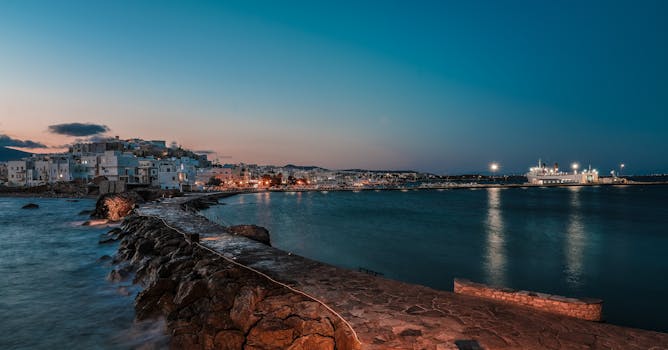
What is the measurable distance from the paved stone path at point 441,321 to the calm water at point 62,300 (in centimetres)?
443

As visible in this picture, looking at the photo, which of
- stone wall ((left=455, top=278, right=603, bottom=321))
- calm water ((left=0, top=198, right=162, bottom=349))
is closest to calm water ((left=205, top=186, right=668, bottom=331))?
stone wall ((left=455, top=278, right=603, bottom=321))

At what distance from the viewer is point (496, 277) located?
50.8ft

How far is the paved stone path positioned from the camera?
17.4 feet

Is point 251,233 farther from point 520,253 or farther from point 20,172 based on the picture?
point 20,172

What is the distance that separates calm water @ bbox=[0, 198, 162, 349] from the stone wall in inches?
301

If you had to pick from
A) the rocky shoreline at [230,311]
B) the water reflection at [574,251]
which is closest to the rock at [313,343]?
the rocky shoreline at [230,311]

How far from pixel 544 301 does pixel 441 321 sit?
2.35 m

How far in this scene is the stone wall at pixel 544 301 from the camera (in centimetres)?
631

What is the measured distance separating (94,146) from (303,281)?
106m

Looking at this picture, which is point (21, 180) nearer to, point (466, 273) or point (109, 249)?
point (109, 249)

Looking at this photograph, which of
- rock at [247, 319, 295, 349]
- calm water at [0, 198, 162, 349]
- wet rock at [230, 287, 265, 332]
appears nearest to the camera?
rock at [247, 319, 295, 349]

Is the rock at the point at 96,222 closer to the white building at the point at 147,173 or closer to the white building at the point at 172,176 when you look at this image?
the white building at the point at 172,176

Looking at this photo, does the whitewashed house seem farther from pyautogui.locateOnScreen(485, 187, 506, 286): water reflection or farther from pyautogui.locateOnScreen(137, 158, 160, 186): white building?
pyautogui.locateOnScreen(485, 187, 506, 286): water reflection

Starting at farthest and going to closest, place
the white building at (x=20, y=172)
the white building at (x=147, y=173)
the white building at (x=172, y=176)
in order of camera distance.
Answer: the white building at (x=20, y=172) → the white building at (x=147, y=173) → the white building at (x=172, y=176)
